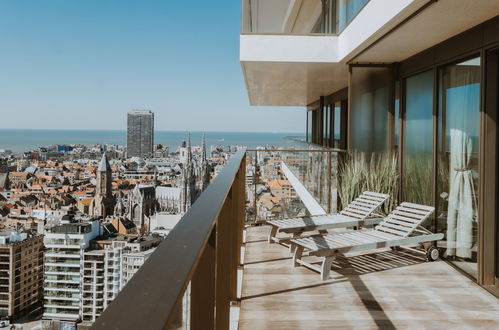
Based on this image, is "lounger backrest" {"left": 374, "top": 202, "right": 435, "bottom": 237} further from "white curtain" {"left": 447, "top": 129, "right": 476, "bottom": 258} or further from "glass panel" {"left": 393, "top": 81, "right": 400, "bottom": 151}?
"glass panel" {"left": 393, "top": 81, "right": 400, "bottom": 151}

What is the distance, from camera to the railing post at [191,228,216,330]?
4.12 feet

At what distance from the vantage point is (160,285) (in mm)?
751

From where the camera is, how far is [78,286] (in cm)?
2952

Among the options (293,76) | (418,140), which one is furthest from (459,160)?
(293,76)

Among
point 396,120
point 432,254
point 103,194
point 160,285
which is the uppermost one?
point 396,120

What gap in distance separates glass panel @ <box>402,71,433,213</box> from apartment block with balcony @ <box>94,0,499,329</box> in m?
0.03

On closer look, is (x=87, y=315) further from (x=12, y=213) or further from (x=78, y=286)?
(x=12, y=213)

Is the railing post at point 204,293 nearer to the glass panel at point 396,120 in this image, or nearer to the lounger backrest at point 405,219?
the lounger backrest at point 405,219

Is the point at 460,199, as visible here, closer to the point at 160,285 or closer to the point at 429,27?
the point at 429,27

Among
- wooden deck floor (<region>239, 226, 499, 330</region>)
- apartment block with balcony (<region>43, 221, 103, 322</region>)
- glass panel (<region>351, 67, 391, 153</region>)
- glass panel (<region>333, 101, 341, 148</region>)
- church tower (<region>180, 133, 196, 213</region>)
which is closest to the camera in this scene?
wooden deck floor (<region>239, 226, 499, 330</region>)

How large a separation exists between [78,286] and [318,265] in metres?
27.8

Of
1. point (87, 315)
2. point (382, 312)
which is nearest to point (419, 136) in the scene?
point (382, 312)

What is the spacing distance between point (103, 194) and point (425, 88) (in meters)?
51.9

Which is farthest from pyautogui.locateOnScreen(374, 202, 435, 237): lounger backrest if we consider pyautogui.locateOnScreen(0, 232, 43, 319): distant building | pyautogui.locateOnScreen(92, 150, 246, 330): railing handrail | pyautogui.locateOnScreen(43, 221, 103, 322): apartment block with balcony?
pyautogui.locateOnScreen(0, 232, 43, 319): distant building
